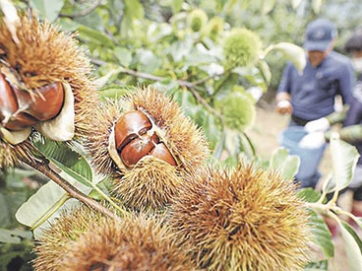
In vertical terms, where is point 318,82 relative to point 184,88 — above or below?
below

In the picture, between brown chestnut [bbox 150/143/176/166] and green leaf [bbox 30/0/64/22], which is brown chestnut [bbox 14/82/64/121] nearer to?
brown chestnut [bbox 150/143/176/166]

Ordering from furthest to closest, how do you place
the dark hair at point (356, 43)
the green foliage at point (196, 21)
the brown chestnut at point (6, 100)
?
the dark hair at point (356, 43), the green foliage at point (196, 21), the brown chestnut at point (6, 100)

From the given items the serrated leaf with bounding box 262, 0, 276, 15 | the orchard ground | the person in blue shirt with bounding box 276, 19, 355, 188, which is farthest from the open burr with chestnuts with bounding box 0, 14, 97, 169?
the orchard ground

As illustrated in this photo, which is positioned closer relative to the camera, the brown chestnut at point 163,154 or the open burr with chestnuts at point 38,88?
the open burr with chestnuts at point 38,88

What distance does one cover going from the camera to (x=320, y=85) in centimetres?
312

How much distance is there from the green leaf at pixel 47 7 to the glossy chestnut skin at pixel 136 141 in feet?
1.65

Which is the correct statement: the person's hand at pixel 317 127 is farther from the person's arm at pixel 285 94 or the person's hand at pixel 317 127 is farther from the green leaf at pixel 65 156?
the green leaf at pixel 65 156

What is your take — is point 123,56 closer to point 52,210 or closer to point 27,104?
point 52,210

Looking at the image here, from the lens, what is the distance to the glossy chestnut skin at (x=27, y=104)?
39 centimetres

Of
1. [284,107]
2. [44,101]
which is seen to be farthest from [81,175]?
[284,107]

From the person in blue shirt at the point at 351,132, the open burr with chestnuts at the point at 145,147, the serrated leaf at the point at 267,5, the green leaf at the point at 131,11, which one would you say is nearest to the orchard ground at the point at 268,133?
the person in blue shirt at the point at 351,132

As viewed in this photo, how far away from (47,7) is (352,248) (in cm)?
85

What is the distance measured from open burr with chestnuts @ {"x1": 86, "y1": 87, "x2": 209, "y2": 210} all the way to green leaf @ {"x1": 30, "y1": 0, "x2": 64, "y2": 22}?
1.48ft

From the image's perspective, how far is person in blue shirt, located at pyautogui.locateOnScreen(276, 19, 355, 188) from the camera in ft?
9.80
